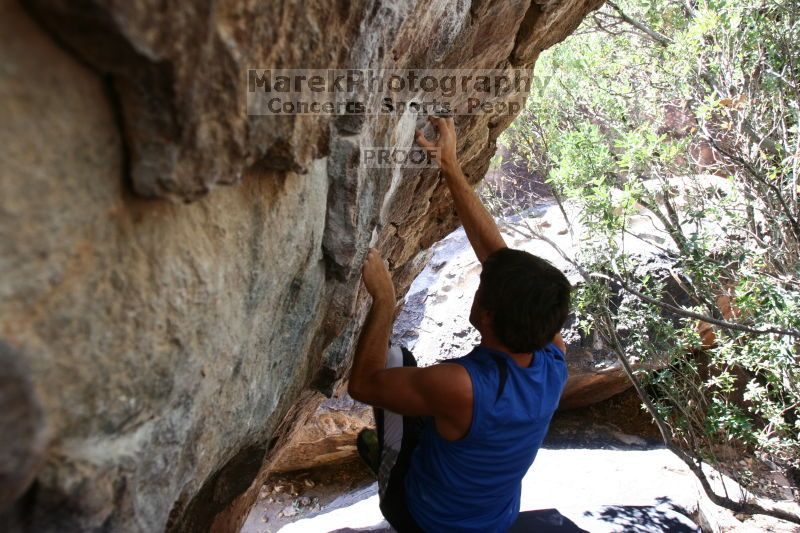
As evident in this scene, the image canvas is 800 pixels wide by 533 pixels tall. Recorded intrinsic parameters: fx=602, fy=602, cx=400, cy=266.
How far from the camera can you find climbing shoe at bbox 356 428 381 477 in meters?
3.39

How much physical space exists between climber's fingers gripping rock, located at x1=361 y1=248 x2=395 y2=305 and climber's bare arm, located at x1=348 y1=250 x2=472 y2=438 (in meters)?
0.09

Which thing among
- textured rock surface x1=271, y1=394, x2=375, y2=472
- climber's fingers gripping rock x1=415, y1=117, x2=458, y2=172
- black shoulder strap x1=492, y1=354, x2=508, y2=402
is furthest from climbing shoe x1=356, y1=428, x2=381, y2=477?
textured rock surface x1=271, y1=394, x2=375, y2=472

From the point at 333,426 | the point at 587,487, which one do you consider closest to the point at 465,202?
the point at 587,487

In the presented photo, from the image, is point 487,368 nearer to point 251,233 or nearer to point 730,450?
point 251,233

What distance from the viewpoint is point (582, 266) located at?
23.0 ft

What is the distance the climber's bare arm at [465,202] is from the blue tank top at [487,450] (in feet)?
2.22

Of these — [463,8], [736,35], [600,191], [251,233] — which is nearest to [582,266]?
[600,191]

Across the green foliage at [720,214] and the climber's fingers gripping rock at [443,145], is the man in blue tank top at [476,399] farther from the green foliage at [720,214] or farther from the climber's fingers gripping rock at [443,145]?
the green foliage at [720,214]

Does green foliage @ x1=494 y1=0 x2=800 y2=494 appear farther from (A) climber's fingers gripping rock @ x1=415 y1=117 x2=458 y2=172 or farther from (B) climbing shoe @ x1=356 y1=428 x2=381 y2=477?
(B) climbing shoe @ x1=356 y1=428 x2=381 y2=477

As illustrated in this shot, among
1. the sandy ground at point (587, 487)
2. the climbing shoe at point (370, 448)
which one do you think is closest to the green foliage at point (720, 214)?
the sandy ground at point (587, 487)

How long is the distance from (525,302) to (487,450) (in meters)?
0.66

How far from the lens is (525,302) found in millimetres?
2531

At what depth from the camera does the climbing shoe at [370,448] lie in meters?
3.39

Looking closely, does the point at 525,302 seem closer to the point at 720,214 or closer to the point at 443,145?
the point at 443,145
